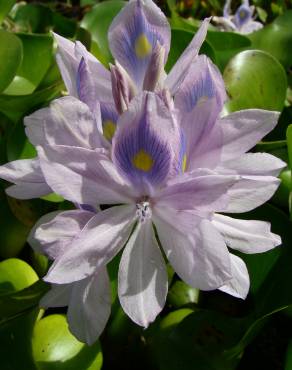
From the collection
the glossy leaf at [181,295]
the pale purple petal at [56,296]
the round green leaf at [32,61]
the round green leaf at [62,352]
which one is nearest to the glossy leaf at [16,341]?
the round green leaf at [62,352]

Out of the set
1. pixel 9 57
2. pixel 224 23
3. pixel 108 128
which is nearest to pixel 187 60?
pixel 108 128

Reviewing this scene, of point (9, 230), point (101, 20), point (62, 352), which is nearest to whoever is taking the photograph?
point (62, 352)

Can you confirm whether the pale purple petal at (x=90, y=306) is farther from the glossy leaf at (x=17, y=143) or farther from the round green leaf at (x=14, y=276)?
the glossy leaf at (x=17, y=143)

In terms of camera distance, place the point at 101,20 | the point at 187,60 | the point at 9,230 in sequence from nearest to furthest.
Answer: the point at 187,60, the point at 9,230, the point at 101,20

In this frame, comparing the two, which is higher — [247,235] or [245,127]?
[245,127]

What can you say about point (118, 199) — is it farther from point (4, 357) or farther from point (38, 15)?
point (38, 15)

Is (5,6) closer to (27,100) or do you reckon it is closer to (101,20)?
(101,20)

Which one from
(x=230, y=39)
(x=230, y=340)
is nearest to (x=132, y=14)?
(x=230, y=340)
